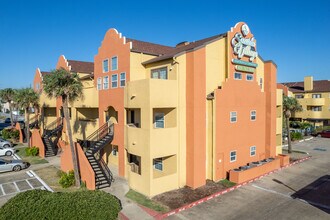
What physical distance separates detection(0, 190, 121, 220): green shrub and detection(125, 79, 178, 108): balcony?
23.5 ft

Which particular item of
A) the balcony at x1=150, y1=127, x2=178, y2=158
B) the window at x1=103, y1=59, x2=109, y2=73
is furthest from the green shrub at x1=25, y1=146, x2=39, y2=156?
the balcony at x1=150, y1=127, x2=178, y2=158

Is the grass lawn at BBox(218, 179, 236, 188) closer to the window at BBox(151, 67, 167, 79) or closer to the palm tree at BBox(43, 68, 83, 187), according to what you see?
the window at BBox(151, 67, 167, 79)

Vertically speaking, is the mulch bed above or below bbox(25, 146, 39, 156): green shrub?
below

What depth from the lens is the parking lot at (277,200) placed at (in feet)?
49.0

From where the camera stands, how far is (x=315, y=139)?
1702 inches

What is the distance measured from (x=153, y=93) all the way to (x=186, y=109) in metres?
3.36

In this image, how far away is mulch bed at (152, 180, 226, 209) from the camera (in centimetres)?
1639

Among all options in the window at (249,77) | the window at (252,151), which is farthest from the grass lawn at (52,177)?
the window at (249,77)

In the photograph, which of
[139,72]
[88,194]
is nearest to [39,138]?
[139,72]

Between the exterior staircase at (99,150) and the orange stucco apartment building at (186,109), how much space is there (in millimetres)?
221

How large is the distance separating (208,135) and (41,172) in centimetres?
1690

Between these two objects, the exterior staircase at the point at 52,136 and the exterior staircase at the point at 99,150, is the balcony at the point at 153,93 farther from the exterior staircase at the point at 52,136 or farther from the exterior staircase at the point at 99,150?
the exterior staircase at the point at 52,136

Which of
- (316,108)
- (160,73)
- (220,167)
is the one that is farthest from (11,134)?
(316,108)

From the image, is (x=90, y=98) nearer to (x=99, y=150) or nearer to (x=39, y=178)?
Answer: (x=99, y=150)
